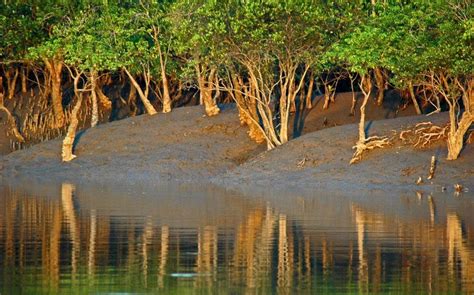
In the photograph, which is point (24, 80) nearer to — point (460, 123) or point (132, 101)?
point (132, 101)

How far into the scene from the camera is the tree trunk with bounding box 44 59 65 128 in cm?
5734

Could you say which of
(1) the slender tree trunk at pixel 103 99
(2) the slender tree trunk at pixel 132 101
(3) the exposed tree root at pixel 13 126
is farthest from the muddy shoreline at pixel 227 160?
(2) the slender tree trunk at pixel 132 101

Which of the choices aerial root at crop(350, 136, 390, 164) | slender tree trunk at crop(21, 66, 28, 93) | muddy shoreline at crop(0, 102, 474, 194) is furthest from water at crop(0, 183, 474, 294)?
slender tree trunk at crop(21, 66, 28, 93)

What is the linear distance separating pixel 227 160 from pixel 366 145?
6.89 metres

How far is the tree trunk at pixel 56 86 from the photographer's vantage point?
57.3 meters

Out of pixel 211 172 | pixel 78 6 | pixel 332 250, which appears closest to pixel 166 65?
pixel 78 6

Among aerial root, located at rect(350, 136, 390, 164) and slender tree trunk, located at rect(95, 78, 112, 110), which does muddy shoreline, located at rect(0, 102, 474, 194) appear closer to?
aerial root, located at rect(350, 136, 390, 164)

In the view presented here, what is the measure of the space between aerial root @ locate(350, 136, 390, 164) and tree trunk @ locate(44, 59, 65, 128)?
17549 millimetres

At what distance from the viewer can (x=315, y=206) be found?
112 feet

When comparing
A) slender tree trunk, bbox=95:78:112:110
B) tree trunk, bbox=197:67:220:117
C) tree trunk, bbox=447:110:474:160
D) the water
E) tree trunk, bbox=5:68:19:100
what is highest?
tree trunk, bbox=5:68:19:100

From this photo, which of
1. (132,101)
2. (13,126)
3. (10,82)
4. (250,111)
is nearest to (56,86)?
(13,126)

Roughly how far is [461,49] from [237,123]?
1530 cm

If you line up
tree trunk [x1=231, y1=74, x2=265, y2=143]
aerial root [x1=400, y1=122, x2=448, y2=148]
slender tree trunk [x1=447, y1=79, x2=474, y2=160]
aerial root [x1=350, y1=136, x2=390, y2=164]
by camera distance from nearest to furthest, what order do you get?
slender tree trunk [x1=447, y1=79, x2=474, y2=160] → aerial root [x1=400, y1=122, x2=448, y2=148] → aerial root [x1=350, y1=136, x2=390, y2=164] → tree trunk [x1=231, y1=74, x2=265, y2=143]

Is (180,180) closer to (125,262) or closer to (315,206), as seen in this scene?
(315,206)
